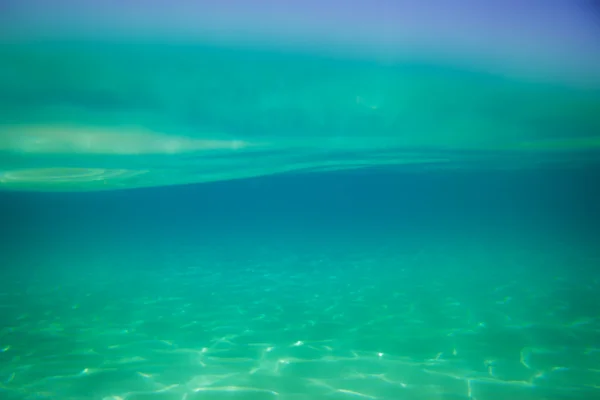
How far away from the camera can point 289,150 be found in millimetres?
Answer: 15422

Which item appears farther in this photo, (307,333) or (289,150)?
(289,150)

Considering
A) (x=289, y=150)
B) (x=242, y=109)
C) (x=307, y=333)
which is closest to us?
(x=307, y=333)

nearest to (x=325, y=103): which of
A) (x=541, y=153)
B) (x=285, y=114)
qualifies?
(x=285, y=114)

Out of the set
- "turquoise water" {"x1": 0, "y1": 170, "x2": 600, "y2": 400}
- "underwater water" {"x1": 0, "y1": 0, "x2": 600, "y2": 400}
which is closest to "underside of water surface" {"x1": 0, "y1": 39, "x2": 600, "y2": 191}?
"underwater water" {"x1": 0, "y1": 0, "x2": 600, "y2": 400}

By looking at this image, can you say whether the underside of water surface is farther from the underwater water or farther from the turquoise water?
the turquoise water

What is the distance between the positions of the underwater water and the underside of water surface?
2.6 inches

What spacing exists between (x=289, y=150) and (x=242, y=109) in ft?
16.5

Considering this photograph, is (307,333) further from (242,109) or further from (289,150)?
(289,150)

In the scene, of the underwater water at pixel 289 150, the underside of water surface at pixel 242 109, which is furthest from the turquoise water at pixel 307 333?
the underside of water surface at pixel 242 109

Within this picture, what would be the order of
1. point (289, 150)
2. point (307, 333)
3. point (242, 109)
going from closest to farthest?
point (307, 333), point (242, 109), point (289, 150)

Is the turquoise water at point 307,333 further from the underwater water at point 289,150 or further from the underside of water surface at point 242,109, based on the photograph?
the underside of water surface at point 242,109

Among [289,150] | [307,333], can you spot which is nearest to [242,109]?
[289,150]

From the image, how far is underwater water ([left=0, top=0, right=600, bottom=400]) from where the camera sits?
19.2ft

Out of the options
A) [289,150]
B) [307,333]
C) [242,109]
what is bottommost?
[307,333]
